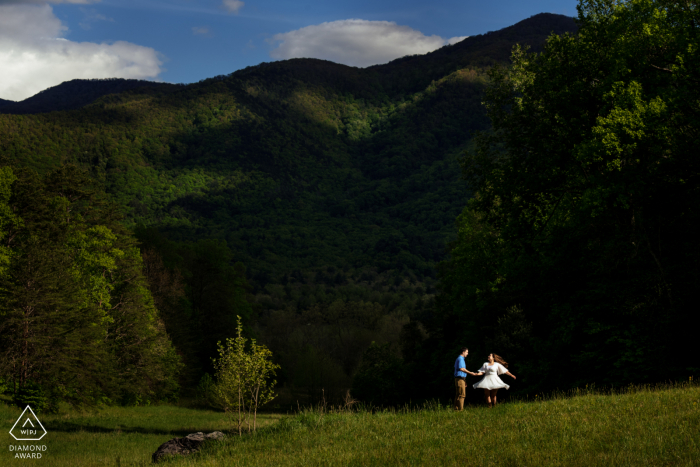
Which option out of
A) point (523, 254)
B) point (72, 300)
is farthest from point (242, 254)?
point (523, 254)

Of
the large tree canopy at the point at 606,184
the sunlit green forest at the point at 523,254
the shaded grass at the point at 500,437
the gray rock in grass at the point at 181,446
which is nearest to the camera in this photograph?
the shaded grass at the point at 500,437

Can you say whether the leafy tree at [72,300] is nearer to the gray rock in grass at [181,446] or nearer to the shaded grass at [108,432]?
the shaded grass at [108,432]

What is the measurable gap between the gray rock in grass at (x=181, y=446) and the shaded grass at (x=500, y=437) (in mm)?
1632

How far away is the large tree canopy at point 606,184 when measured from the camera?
1803cm

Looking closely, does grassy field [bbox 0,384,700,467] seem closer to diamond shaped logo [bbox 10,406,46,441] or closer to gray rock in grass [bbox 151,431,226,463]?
gray rock in grass [bbox 151,431,226,463]

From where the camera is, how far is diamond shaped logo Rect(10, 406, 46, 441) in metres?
22.9

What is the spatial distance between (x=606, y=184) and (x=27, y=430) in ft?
89.8

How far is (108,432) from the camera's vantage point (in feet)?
97.1

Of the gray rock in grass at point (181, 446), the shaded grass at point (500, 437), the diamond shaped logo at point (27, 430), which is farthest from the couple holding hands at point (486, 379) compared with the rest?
the diamond shaped logo at point (27, 430)

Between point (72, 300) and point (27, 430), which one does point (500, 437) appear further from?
point (72, 300)

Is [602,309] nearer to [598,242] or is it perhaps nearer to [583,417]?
[598,242]

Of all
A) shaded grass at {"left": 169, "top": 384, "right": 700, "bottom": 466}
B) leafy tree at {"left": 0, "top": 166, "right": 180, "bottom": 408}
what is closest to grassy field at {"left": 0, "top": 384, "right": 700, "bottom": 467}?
shaded grass at {"left": 169, "top": 384, "right": 700, "bottom": 466}

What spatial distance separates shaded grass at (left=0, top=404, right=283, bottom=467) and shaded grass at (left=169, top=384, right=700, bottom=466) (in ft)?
17.8

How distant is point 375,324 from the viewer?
103 meters
